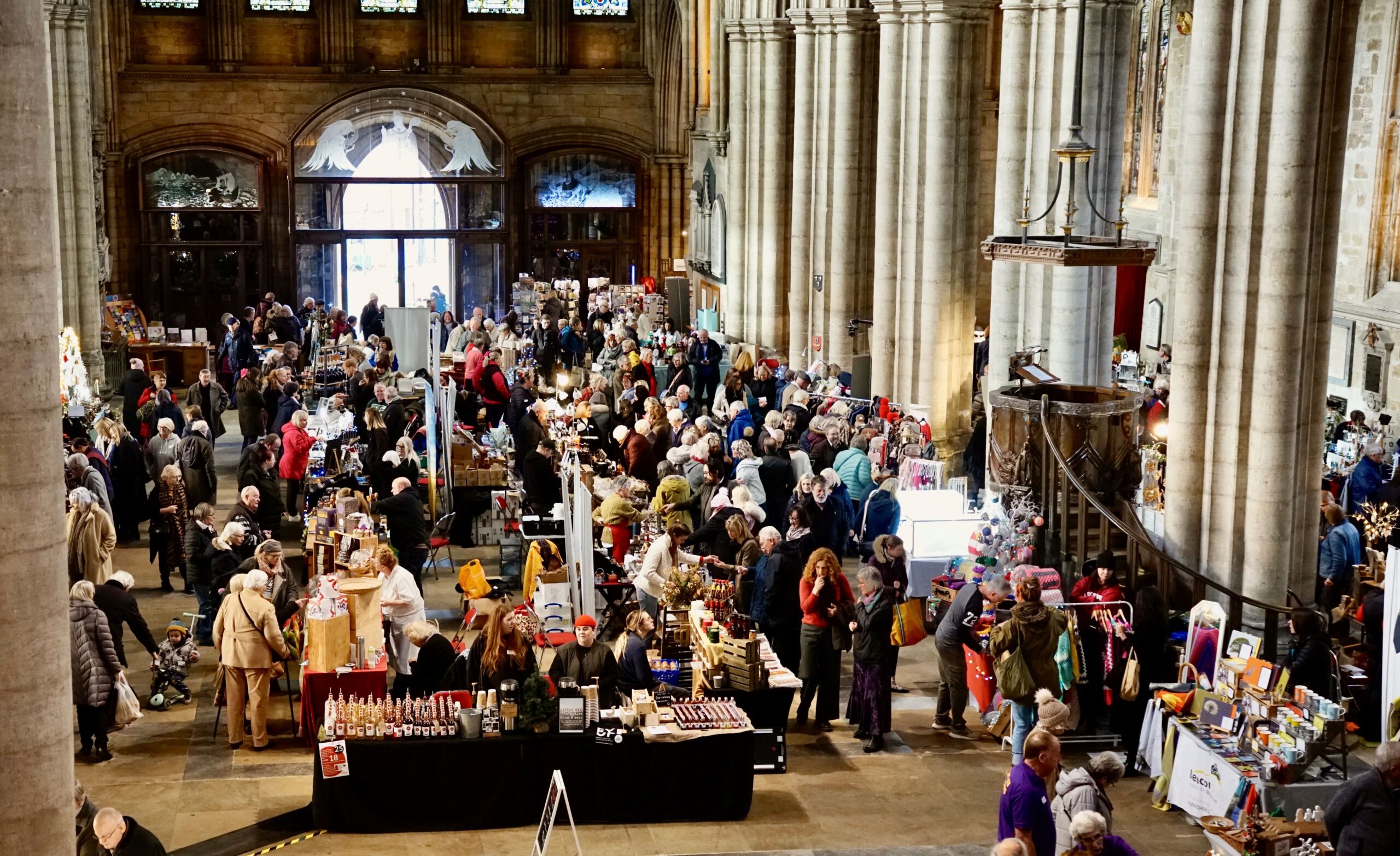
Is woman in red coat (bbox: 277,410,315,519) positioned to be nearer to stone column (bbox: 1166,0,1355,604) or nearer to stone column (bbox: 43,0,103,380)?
stone column (bbox: 43,0,103,380)

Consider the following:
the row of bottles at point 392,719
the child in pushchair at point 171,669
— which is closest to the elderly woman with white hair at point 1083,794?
the row of bottles at point 392,719

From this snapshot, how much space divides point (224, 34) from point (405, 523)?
20.5 metres

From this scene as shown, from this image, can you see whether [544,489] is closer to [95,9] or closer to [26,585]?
[26,585]

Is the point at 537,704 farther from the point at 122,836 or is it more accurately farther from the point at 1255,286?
the point at 1255,286

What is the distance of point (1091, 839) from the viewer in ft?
23.9

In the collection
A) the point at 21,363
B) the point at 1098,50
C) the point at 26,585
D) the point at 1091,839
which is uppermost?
the point at 1098,50

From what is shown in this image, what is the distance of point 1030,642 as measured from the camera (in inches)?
408

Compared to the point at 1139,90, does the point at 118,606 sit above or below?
below

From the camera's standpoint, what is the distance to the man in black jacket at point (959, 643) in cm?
1121

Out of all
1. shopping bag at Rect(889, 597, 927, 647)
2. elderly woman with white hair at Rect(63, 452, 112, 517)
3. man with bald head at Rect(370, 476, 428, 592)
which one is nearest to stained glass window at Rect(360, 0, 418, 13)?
elderly woman with white hair at Rect(63, 452, 112, 517)

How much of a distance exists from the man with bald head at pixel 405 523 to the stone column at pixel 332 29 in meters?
20.0

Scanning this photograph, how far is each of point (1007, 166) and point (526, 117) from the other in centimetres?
1853

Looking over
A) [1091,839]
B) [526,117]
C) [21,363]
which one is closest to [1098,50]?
[1091,839]

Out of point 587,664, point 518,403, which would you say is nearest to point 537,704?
point 587,664
